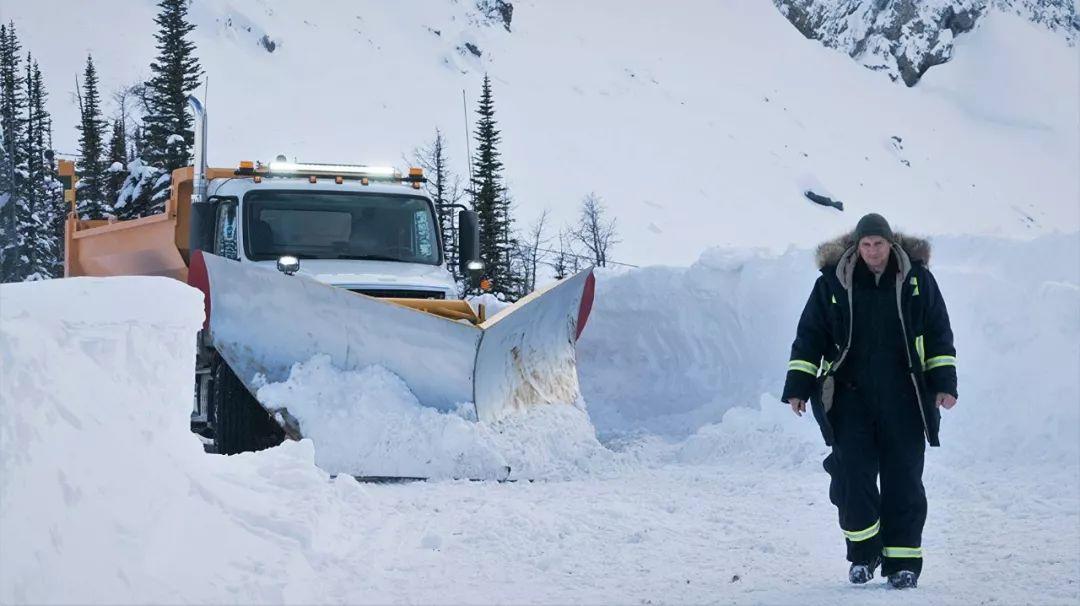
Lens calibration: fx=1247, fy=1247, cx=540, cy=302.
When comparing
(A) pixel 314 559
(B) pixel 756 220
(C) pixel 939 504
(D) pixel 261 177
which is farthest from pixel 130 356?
(B) pixel 756 220

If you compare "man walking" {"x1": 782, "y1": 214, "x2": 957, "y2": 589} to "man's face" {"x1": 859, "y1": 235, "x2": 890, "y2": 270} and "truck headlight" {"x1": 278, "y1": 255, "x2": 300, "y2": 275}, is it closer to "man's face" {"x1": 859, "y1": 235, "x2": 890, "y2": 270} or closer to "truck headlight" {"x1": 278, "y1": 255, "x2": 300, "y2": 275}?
"man's face" {"x1": 859, "y1": 235, "x2": 890, "y2": 270}

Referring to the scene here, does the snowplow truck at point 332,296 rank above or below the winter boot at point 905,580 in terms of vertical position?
below

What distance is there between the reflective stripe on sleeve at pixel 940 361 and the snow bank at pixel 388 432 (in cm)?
323

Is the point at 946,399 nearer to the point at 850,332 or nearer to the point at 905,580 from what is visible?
the point at 850,332

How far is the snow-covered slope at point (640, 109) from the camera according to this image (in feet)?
362

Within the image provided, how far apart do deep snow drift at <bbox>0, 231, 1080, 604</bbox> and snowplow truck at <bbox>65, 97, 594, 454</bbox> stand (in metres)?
0.29

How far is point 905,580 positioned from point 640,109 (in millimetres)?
138253

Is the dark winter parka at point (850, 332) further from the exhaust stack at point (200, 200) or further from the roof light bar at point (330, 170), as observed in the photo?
the roof light bar at point (330, 170)

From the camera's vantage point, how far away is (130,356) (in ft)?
14.6

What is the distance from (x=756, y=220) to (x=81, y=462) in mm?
111981

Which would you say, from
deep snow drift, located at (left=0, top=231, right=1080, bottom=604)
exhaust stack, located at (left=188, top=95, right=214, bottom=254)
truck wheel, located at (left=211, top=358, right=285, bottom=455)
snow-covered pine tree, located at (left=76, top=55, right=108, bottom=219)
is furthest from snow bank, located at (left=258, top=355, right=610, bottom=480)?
snow-covered pine tree, located at (left=76, top=55, right=108, bottom=219)

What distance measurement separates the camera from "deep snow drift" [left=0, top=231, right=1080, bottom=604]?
12.5ft

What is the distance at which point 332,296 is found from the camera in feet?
25.8

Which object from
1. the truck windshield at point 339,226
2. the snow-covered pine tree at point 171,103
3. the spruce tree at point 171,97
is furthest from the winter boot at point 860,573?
the spruce tree at point 171,97
